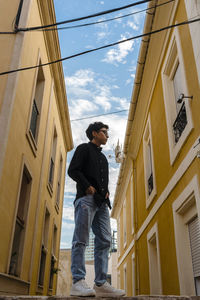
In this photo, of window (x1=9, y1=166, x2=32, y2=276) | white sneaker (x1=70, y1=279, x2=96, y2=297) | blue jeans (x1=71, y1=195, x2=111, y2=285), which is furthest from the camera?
window (x1=9, y1=166, x2=32, y2=276)

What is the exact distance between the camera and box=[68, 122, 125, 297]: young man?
345 cm

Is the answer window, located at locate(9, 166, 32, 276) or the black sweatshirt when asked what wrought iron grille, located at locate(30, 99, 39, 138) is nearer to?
window, located at locate(9, 166, 32, 276)

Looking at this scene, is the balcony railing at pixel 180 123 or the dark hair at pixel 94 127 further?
the balcony railing at pixel 180 123

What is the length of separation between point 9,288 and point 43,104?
5.29 metres

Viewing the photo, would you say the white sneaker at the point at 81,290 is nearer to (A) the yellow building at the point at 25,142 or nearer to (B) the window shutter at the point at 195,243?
(B) the window shutter at the point at 195,243

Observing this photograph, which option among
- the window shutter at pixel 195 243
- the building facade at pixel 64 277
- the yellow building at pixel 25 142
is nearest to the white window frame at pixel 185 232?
the window shutter at pixel 195 243

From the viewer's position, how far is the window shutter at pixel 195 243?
196 inches

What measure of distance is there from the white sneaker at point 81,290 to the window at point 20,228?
3.57 metres

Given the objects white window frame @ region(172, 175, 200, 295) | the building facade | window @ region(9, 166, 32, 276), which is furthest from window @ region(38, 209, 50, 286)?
the building facade

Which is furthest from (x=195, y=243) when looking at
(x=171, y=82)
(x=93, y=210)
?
(x=171, y=82)

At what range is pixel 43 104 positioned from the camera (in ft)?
30.3

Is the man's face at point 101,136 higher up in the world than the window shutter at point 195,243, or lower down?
higher up

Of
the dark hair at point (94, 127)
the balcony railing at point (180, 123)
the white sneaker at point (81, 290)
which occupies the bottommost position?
the white sneaker at point (81, 290)

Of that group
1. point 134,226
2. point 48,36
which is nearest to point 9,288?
point 134,226
